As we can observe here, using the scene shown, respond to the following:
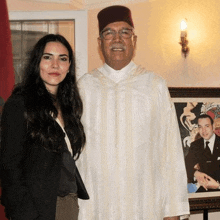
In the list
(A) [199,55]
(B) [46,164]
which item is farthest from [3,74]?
(A) [199,55]

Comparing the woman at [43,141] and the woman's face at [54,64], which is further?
the woman's face at [54,64]

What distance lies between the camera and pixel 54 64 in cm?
212

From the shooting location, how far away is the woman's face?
2113 mm

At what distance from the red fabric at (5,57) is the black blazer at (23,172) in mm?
1078

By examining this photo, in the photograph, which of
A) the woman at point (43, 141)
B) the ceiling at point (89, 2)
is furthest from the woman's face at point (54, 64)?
the ceiling at point (89, 2)

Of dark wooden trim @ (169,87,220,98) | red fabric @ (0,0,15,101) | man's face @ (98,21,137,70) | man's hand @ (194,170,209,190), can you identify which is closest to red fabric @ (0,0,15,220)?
red fabric @ (0,0,15,101)

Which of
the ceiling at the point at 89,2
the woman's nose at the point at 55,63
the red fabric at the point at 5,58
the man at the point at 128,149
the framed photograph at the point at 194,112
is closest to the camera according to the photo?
the woman's nose at the point at 55,63

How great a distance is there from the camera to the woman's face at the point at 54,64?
2.11 m

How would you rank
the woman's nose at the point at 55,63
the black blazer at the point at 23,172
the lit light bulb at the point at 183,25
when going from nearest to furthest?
the black blazer at the point at 23,172
the woman's nose at the point at 55,63
the lit light bulb at the point at 183,25

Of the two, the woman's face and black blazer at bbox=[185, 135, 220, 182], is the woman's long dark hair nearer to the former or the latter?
the woman's face

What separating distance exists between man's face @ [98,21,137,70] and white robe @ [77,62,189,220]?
0.44 feet

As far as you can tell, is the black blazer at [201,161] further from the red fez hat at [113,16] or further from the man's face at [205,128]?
the red fez hat at [113,16]

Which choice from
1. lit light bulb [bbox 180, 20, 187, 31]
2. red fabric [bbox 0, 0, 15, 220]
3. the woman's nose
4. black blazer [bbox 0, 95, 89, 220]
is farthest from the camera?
lit light bulb [bbox 180, 20, 187, 31]

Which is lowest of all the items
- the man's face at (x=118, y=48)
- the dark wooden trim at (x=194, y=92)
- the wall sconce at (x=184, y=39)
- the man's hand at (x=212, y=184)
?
the man's hand at (x=212, y=184)
